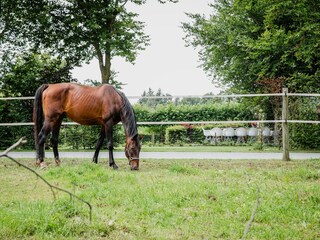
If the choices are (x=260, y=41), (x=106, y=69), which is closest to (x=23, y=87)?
(x=106, y=69)

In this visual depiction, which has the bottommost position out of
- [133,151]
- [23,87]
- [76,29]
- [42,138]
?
[133,151]

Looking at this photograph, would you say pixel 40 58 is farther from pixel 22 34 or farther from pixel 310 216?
pixel 310 216

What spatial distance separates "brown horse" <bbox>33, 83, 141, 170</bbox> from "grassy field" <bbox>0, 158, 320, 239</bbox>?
1743 mm

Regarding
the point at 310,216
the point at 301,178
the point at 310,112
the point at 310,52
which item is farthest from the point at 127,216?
the point at 310,52

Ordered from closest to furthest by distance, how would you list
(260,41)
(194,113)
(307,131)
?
1. (307,131)
2. (260,41)
3. (194,113)

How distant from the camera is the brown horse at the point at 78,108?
23.1 ft

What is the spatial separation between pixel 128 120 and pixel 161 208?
3.47 meters

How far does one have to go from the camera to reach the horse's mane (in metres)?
6.76

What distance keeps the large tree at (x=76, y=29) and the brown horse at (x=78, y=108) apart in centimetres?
763

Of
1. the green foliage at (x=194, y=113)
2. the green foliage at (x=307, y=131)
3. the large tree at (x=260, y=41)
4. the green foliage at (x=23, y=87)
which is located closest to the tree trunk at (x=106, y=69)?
the green foliage at (x=23, y=87)

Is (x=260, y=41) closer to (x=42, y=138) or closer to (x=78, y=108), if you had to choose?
(x=78, y=108)

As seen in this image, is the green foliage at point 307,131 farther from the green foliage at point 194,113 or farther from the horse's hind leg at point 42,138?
the horse's hind leg at point 42,138

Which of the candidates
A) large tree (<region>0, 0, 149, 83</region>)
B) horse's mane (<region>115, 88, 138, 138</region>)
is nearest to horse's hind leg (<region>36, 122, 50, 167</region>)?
horse's mane (<region>115, 88, 138, 138</region>)

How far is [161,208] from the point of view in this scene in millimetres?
3518
